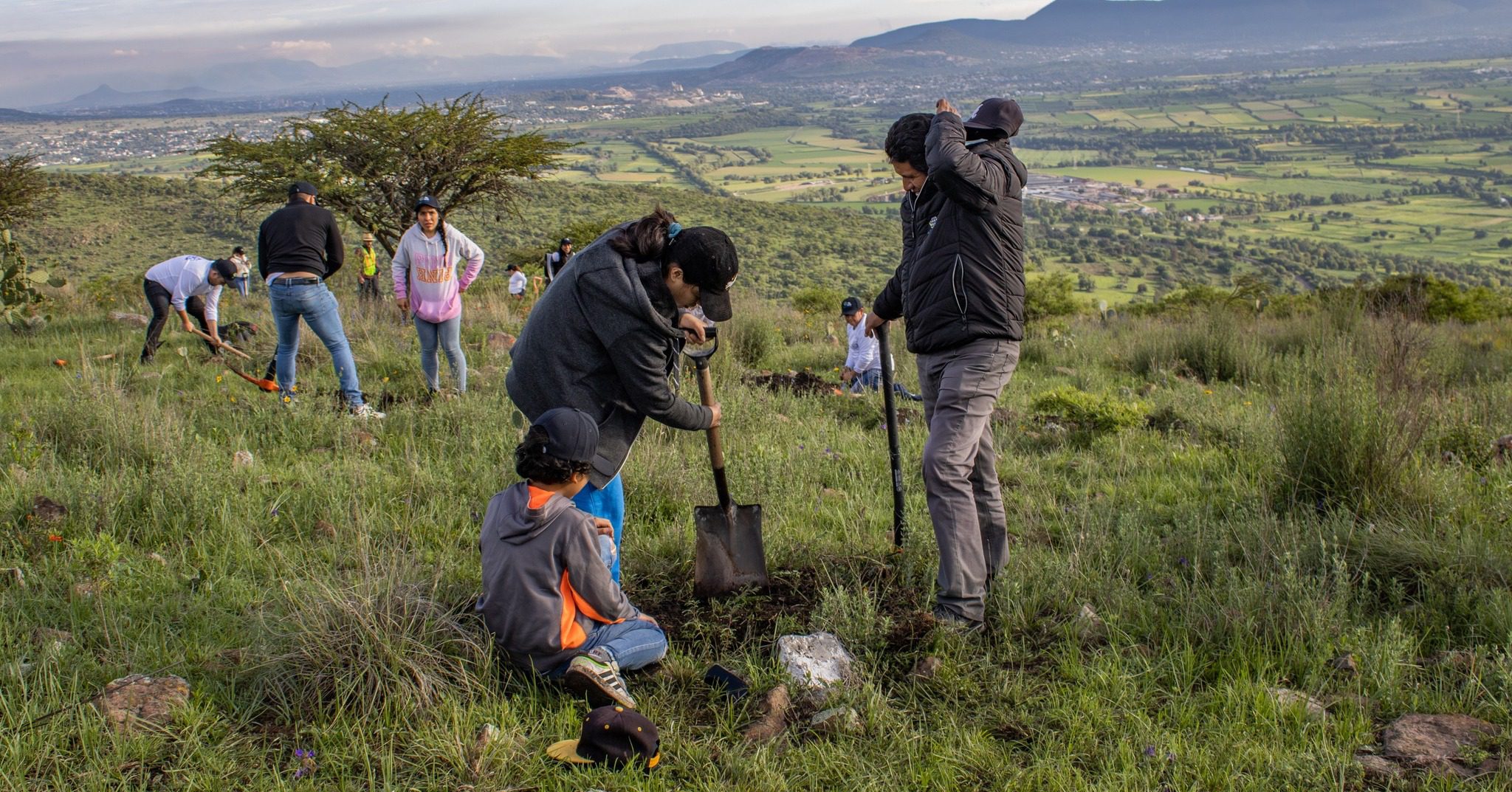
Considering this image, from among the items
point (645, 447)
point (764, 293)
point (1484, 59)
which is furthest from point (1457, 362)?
point (1484, 59)

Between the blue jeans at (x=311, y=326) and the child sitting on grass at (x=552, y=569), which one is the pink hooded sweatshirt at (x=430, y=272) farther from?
the child sitting on grass at (x=552, y=569)

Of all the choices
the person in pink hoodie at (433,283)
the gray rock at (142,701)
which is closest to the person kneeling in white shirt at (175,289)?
the person in pink hoodie at (433,283)

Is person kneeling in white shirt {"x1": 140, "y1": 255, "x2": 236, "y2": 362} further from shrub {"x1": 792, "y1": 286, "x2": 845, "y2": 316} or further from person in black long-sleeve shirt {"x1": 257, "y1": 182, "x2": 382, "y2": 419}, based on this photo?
shrub {"x1": 792, "y1": 286, "x2": 845, "y2": 316}

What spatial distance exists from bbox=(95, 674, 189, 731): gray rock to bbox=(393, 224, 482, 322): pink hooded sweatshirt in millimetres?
4267

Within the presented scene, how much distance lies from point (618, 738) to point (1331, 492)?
3.71 m

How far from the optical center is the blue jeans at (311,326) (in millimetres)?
6551

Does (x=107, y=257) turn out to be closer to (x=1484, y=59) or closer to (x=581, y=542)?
(x=581, y=542)

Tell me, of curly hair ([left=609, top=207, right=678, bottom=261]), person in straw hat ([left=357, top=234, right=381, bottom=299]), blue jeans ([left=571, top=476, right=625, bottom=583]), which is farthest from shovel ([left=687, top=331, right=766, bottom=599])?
person in straw hat ([left=357, top=234, right=381, bottom=299])

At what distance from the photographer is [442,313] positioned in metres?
6.93

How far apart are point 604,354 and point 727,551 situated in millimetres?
1114

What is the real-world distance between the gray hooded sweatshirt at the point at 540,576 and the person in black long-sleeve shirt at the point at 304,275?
13.1ft

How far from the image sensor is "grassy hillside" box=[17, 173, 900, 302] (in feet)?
104

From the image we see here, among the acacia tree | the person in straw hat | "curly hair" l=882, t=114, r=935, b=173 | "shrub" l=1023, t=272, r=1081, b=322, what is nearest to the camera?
"curly hair" l=882, t=114, r=935, b=173

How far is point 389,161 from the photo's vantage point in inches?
622
